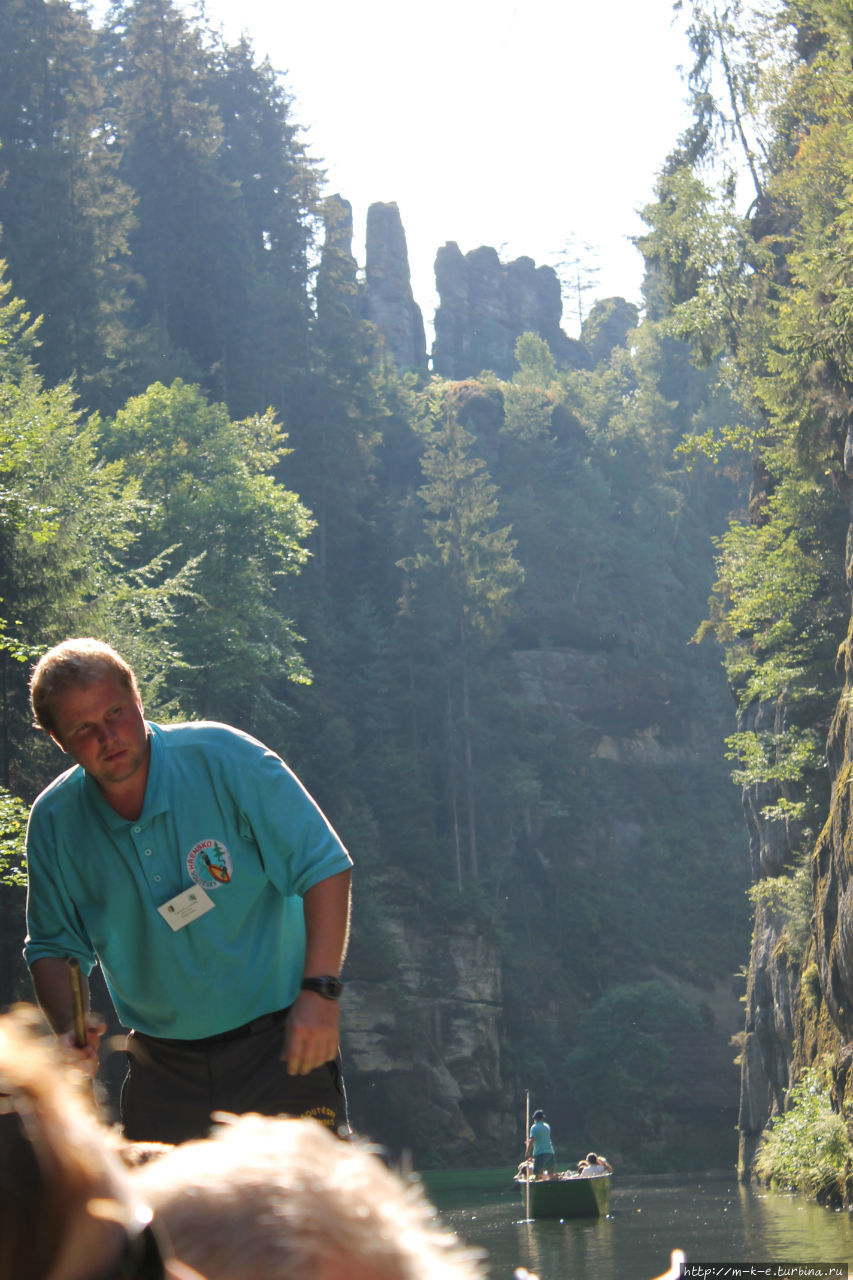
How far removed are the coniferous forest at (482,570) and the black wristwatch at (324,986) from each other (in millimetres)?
12459

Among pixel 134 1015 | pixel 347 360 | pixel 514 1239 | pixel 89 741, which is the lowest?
pixel 514 1239

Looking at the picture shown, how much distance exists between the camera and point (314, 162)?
5619cm

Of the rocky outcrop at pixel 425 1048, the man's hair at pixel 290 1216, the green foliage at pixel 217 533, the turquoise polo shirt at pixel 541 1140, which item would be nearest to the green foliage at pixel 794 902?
the turquoise polo shirt at pixel 541 1140

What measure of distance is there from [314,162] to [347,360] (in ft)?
31.9

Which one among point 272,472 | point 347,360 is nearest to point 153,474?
point 272,472

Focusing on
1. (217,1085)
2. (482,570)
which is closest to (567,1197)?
(217,1085)

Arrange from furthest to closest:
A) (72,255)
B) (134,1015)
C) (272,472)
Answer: (272,472)
(72,255)
(134,1015)

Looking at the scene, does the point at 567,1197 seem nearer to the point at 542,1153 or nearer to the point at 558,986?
the point at 542,1153

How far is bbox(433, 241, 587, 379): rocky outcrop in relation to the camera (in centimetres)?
7481

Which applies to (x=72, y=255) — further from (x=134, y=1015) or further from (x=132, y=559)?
(x=134, y=1015)

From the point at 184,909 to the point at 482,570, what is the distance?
47.1 m

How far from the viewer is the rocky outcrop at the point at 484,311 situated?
7481 cm

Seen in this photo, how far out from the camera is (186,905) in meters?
3.04

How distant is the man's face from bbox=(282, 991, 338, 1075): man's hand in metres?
0.62
